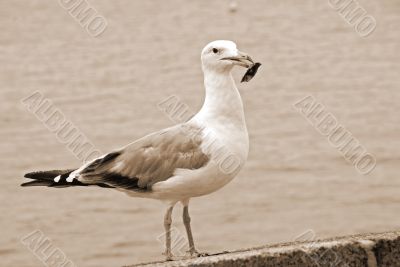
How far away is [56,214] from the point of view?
11.3 meters

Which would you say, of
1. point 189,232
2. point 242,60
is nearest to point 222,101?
point 242,60

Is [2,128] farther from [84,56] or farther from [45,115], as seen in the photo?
[84,56]

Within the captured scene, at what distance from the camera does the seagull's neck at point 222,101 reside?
593 cm

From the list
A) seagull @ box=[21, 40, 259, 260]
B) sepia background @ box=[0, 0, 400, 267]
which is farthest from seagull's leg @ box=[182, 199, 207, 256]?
sepia background @ box=[0, 0, 400, 267]

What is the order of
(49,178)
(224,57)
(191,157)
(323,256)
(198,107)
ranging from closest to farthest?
(323,256) → (191,157) → (224,57) → (49,178) → (198,107)

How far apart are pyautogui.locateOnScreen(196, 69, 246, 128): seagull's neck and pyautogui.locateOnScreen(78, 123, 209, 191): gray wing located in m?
0.12

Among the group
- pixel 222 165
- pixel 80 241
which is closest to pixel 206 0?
pixel 80 241

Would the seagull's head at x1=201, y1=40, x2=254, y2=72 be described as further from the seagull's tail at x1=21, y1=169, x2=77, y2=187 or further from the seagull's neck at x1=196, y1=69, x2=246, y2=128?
the seagull's tail at x1=21, y1=169, x2=77, y2=187

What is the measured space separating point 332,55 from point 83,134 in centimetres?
489

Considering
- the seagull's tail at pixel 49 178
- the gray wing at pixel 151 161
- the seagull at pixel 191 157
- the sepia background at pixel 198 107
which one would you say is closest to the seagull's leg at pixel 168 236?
the seagull at pixel 191 157

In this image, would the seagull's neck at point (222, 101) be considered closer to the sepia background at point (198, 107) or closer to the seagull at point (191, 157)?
the seagull at point (191, 157)

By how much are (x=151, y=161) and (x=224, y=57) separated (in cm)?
69

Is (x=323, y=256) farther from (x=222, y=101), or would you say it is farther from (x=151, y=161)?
(x=151, y=161)

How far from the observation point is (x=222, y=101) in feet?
19.6
